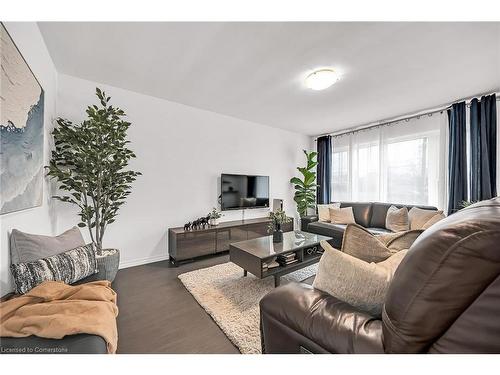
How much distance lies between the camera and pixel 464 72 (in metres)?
2.28

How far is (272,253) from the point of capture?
7.00 feet

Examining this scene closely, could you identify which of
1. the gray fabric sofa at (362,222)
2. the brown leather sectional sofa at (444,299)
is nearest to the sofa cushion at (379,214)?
the gray fabric sofa at (362,222)

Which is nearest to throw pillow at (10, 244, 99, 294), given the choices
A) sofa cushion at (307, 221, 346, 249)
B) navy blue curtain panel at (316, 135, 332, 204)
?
sofa cushion at (307, 221, 346, 249)

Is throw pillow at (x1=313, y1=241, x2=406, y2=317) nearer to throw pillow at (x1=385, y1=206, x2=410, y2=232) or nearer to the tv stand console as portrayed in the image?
the tv stand console

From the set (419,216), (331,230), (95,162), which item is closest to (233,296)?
(95,162)

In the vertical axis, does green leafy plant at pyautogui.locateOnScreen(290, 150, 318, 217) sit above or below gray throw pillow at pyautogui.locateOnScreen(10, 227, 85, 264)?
above

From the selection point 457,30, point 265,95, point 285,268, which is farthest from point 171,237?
point 457,30

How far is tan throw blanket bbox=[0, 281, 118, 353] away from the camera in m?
0.91

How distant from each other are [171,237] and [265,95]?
94.8 inches

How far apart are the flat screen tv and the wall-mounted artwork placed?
2.33 meters

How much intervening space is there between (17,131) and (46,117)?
3.02 ft

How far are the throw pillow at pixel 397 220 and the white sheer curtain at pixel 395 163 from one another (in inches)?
23.6

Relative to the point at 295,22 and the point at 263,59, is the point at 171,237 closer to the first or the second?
the point at 263,59
